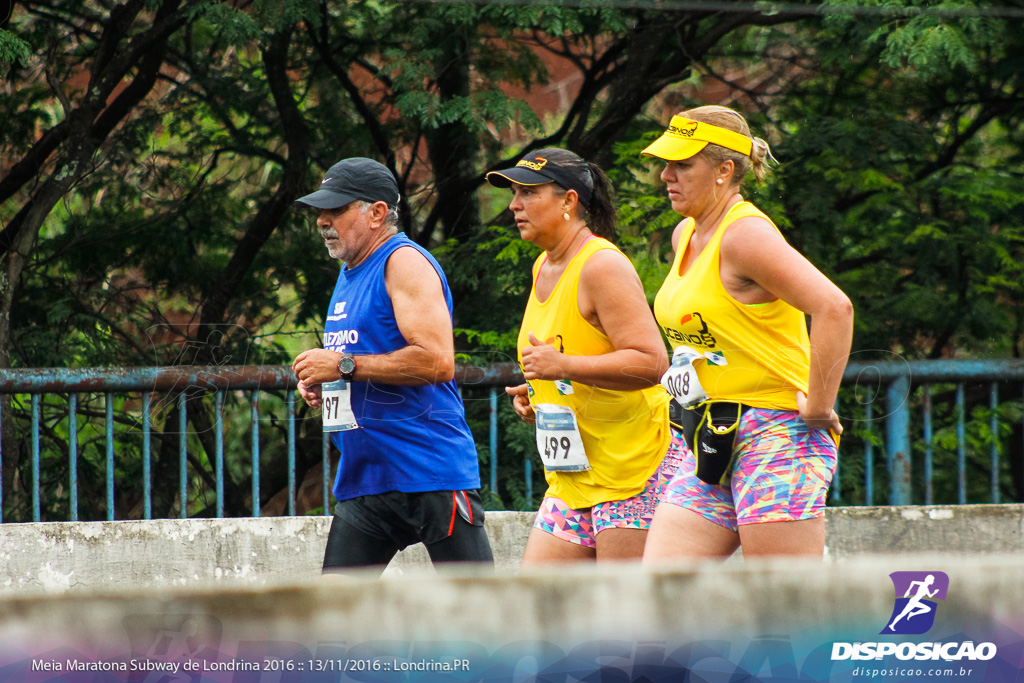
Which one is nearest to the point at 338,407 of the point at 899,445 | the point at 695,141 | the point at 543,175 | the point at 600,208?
the point at 543,175

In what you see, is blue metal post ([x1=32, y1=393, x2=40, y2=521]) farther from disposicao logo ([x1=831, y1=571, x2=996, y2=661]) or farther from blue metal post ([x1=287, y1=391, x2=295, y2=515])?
disposicao logo ([x1=831, y1=571, x2=996, y2=661])

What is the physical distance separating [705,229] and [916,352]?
13.3 feet

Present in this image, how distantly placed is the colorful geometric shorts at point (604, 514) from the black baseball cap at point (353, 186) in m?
1.16

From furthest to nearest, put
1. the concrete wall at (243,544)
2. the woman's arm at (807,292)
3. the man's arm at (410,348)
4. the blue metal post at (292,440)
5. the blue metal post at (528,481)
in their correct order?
the blue metal post at (528,481) < the blue metal post at (292,440) < the concrete wall at (243,544) < the man's arm at (410,348) < the woman's arm at (807,292)

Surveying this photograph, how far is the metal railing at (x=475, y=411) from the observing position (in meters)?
4.81

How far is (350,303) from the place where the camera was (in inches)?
137

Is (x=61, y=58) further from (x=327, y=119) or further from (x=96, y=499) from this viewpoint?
(x=96, y=499)

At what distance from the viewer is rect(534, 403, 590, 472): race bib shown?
3.33 metres

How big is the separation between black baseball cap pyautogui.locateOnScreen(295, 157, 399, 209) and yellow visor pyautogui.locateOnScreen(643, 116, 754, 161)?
939 millimetres

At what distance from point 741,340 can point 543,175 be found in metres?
0.92

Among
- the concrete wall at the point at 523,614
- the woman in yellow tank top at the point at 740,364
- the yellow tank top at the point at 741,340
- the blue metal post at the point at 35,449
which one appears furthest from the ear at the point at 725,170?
the blue metal post at the point at 35,449

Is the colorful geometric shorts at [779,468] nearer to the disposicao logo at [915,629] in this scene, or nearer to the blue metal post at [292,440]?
the disposicao logo at [915,629]

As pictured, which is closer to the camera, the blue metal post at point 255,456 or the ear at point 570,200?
the ear at point 570,200

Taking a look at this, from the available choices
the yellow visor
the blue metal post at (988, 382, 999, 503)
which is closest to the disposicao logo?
the yellow visor
